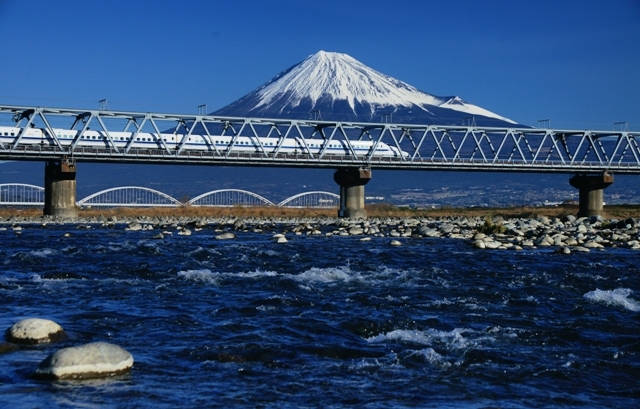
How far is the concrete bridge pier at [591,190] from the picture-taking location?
8131 cm

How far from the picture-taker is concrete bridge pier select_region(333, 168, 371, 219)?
2911 inches

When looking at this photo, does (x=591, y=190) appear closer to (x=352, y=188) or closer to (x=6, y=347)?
(x=352, y=188)

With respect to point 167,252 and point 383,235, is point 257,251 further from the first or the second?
point 383,235

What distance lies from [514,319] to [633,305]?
3.32 metres

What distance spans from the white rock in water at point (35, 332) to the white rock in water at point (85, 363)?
178 cm

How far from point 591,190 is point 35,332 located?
266 feet

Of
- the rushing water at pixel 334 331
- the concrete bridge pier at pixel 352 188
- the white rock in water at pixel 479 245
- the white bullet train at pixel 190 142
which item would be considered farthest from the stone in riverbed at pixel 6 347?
the white bullet train at pixel 190 142

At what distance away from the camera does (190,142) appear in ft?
269

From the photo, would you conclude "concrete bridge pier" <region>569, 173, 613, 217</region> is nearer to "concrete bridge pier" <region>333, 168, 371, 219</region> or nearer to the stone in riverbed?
"concrete bridge pier" <region>333, 168, 371, 219</region>

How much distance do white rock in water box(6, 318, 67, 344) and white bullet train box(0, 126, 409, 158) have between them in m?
64.4

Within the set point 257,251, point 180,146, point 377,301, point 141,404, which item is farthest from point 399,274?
point 180,146

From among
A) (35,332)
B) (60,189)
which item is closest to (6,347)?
(35,332)

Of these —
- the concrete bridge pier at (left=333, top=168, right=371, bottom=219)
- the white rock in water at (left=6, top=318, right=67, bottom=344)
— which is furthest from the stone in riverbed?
the concrete bridge pier at (left=333, top=168, right=371, bottom=219)

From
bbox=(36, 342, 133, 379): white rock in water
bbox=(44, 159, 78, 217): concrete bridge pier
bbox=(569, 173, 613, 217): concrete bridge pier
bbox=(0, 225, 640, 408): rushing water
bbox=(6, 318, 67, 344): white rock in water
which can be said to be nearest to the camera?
bbox=(0, 225, 640, 408): rushing water
